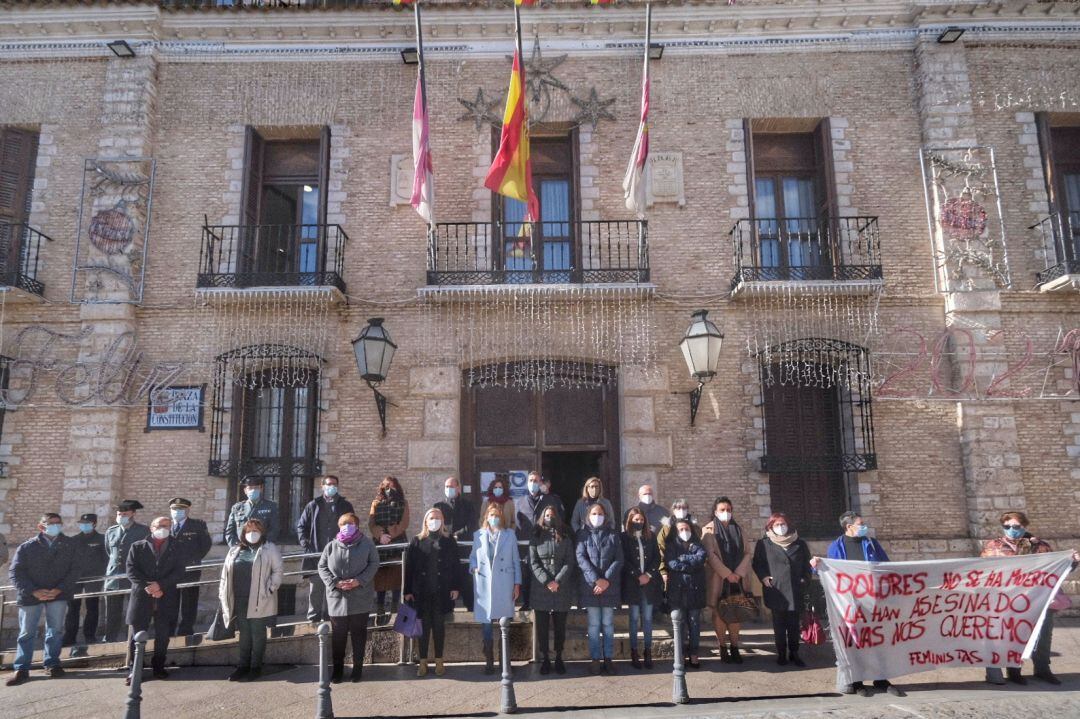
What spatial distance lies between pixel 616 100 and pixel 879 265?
16.2 feet

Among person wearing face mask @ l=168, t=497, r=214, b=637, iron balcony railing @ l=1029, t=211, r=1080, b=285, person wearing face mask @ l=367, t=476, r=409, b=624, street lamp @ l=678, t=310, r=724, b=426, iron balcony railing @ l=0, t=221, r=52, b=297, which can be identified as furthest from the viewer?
iron balcony railing @ l=0, t=221, r=52, b=297

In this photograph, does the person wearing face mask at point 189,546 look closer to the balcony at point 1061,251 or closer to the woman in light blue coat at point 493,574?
the woman in light blue coat at point 493,574

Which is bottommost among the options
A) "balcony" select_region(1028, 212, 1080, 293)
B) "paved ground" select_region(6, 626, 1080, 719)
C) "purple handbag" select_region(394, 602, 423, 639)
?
"paved ground" select_region(6, 626, 1080, 719)

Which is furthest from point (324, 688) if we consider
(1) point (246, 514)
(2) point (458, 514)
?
(1) point (246, 514)

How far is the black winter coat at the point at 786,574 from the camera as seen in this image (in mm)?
7371

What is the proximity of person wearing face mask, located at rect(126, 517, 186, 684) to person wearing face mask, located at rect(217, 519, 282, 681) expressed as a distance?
0.60m

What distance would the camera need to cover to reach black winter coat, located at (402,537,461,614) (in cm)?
749

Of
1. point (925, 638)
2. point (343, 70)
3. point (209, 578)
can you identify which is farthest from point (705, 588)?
point (343, 70)

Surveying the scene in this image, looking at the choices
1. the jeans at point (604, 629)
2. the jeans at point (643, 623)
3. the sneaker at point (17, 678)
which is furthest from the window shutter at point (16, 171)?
the jeans at point (643, 623)

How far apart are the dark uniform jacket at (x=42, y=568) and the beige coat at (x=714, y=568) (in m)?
6.97

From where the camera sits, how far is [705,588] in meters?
7.65

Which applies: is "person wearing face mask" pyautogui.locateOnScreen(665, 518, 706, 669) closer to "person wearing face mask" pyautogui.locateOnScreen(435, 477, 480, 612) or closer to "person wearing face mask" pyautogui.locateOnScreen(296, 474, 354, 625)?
"person wearing face mask" pyautogui.locateOnScreen(435, 477, 480, 612)

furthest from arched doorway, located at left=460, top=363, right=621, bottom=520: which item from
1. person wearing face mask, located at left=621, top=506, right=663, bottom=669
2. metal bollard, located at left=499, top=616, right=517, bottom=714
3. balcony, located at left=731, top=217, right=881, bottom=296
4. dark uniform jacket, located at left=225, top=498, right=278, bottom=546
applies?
metal bollard, located at left=499, top=616, right=517, bottom=714

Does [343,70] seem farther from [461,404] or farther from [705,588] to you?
[705,588]
